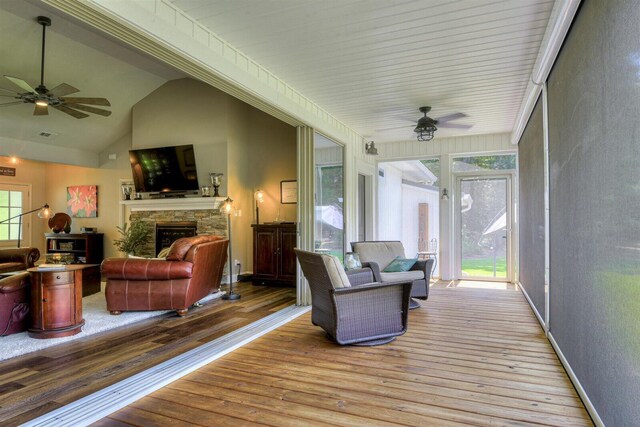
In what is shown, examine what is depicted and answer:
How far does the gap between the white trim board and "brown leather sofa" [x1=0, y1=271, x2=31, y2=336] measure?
1990mm

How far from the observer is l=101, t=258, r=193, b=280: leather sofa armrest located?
179 inches

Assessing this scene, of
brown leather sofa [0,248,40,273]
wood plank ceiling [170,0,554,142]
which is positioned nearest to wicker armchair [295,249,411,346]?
wood plank ceiling [170,0,554,142]

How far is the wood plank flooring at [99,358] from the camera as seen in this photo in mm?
2555

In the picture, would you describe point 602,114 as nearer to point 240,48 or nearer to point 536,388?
point 536,388

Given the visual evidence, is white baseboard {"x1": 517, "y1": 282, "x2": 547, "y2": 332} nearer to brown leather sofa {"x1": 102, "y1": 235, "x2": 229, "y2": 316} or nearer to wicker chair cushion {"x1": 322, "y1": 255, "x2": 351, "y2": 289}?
wicker chair cushion {"x1": 322, "y1": 255, "x2": 351, "y2": 289}

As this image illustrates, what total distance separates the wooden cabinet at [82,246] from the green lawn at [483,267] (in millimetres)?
8159

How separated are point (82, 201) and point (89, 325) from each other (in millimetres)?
6400

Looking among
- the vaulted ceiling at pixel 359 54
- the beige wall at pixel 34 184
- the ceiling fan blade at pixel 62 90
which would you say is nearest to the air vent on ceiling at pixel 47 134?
the vaulted ceiling at pixel 359 54

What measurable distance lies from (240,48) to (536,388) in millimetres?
3679

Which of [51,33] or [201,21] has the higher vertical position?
[51,33]

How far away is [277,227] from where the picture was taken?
22.6 ft

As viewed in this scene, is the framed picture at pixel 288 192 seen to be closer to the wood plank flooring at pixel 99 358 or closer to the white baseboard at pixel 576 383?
the wood plank flooring at pixel 99 358

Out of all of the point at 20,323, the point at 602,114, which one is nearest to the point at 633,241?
the point at 602,114

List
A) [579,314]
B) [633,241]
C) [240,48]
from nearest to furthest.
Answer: [633,241] < [579,314] < [240,48]
